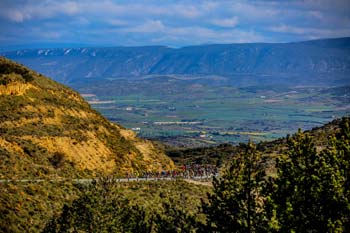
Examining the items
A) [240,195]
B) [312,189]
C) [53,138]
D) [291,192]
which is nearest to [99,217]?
[240,195]

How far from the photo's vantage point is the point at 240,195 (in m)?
22.8

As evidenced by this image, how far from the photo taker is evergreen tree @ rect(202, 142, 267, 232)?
2258 centimetres

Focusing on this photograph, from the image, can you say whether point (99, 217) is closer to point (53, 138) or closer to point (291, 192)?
point (291, 192)

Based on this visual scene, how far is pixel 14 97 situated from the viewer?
211 ft

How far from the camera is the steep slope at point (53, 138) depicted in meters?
51.7

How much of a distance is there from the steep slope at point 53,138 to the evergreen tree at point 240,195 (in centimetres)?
2554

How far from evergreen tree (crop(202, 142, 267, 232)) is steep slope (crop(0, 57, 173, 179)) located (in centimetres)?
2554

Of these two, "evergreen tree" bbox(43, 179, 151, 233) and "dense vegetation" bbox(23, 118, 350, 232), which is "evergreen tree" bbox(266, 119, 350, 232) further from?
"evergreen tree" bbox(43, 179, 151, 233)

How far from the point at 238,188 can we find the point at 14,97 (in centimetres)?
4676

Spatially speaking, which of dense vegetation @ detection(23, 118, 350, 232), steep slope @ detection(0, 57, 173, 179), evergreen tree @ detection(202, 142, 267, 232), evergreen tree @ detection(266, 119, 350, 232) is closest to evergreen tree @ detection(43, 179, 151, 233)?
dense vegetation @ detection(23, 118, 350, 232)

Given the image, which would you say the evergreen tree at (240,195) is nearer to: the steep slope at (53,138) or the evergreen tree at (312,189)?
the evergreen tree at (312,189)

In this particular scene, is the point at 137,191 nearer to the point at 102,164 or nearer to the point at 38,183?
the point at 38,183

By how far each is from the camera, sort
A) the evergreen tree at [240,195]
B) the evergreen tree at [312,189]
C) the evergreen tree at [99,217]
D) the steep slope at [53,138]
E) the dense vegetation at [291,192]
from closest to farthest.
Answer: the evergreen tree at [312,189] < the dense vegetation at [291,192] < the evergreen tree at [240,195] < the evergreen tree at [99,217] < the steep slope at [53,138]

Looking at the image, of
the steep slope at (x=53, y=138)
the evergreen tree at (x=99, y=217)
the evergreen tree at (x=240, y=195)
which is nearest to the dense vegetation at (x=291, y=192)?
the evergreen tree at (x=240, y=195)
